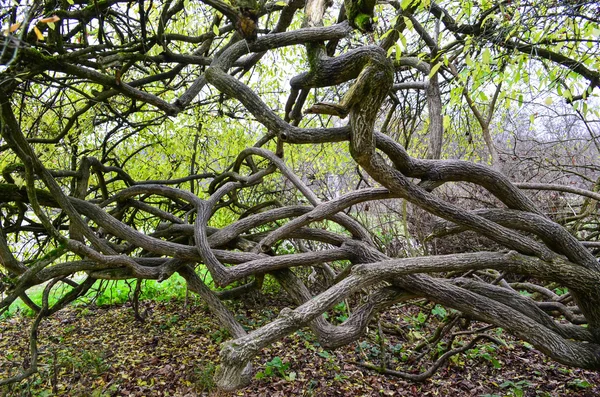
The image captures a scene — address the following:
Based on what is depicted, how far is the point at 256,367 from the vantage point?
4340 millimetres

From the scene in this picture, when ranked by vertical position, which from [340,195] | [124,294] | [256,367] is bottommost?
[256,367]

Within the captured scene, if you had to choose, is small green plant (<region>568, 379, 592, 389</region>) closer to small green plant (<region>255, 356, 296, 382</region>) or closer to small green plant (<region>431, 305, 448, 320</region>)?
small green plant (<region>431, 305, 448, 320</region>)

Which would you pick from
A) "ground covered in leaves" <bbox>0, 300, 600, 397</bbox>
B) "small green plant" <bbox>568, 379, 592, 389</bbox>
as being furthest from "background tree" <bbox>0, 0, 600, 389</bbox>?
"small green plant" <bbox>568, 379, 592, 389</bbox>

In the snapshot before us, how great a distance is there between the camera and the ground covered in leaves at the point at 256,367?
386 cm

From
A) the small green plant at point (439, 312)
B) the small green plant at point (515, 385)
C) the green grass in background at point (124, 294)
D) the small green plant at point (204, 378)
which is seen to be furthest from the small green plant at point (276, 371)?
the green grass in background at point (124, 294)

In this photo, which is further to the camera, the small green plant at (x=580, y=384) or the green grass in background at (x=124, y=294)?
the green grass in background at (x=124, y=294)

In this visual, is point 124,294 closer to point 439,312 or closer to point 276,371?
point 276,371

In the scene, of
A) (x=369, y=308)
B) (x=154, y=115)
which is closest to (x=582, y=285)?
(x=369, y=308)

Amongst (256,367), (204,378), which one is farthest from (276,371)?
(204,378)

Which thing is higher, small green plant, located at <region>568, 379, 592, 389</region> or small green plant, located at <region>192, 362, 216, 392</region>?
small green plant, located at <region>192, 362, 216, 392</region>

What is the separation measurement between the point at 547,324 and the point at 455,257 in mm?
814

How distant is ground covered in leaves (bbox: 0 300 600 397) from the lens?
3.86 m

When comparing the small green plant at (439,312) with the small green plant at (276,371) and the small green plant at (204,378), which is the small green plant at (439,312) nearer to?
the small green plant at (276,371)

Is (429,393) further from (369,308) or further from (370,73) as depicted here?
(370,73)
